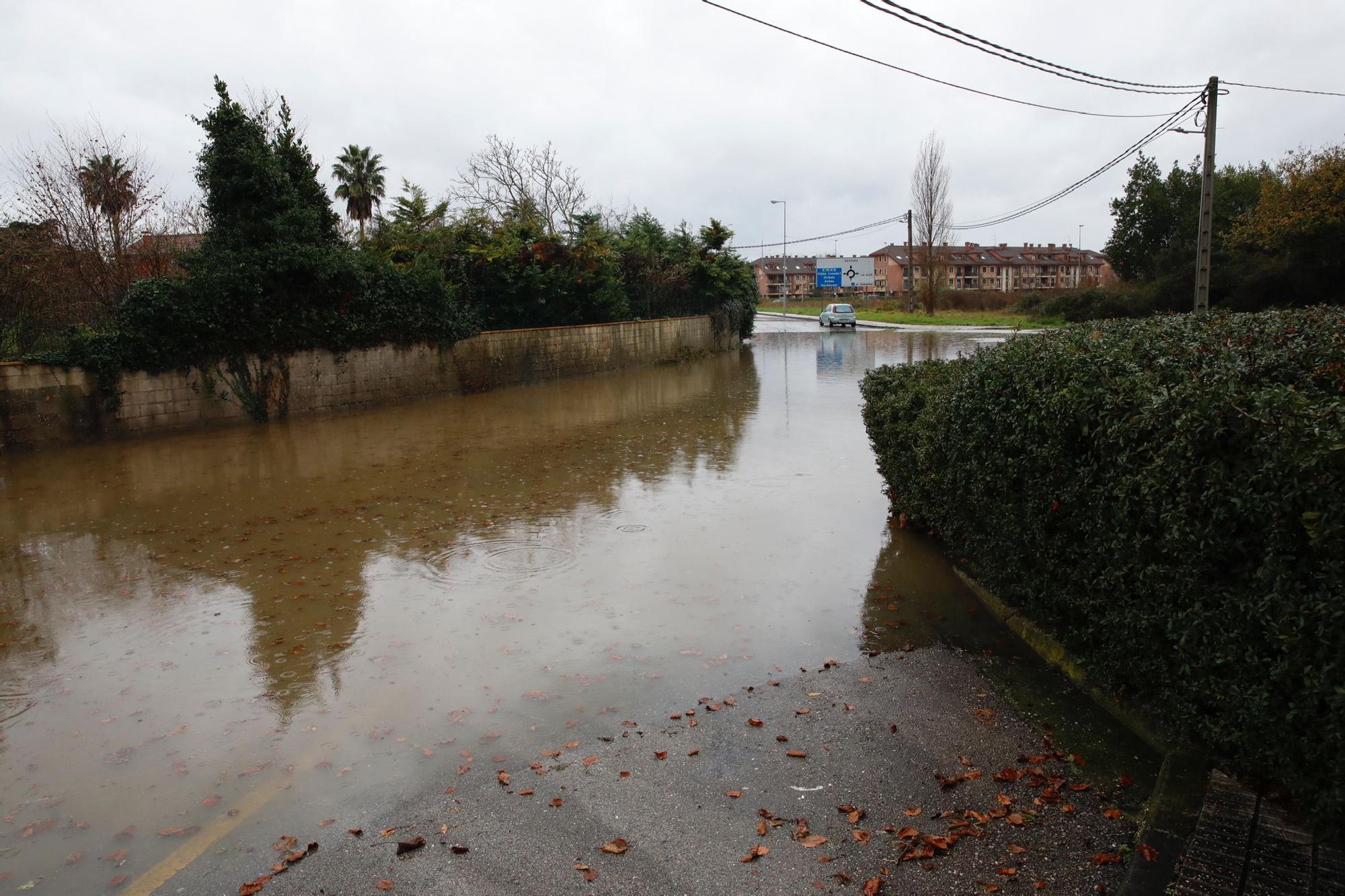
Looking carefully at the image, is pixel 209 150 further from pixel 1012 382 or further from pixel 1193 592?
pixel 1193 592

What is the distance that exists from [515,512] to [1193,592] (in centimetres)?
646

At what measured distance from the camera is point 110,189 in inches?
702

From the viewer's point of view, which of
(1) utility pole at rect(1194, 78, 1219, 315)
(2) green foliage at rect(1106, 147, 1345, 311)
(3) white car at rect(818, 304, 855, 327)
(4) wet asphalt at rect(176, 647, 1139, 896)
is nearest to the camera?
(4) wet asphalt at rect(176, 647, 1139, 896)

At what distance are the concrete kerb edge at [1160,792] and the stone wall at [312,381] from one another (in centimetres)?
1469

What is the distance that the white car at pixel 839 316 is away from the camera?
1892 inches

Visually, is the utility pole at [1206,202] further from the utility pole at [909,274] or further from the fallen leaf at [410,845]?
the utility pole at [909,274]

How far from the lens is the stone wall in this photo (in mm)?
13281

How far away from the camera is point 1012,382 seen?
5.05m

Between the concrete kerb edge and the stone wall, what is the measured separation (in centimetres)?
1469

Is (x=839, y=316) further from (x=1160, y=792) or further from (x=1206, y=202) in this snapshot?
(x=1160, y=792)

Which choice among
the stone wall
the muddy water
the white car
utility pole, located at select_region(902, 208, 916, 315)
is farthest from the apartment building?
the muddy water

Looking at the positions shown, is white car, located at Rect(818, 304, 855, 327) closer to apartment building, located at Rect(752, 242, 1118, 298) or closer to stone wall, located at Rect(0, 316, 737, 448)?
stone wall, located at Rect(0, 316, 737, 448)

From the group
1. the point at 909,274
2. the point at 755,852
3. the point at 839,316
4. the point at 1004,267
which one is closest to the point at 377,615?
the point at 755,852

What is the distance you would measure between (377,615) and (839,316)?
44.5 meters
